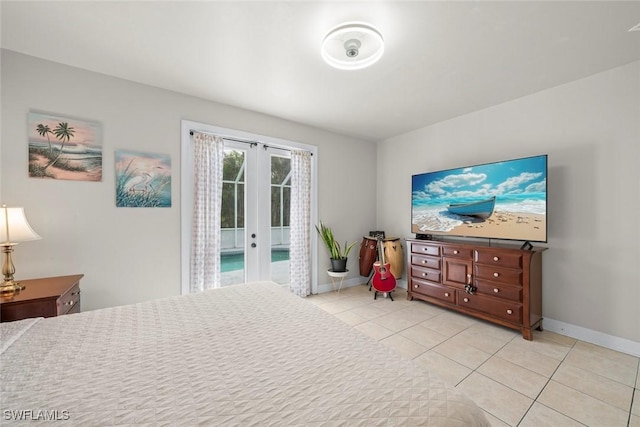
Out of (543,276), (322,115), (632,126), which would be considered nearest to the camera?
(632,126)

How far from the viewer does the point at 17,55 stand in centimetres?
216

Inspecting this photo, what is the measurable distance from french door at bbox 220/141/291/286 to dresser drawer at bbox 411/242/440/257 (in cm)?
188

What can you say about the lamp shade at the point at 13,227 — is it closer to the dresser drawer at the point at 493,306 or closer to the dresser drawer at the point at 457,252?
the dresser drawer at the point at 457,252

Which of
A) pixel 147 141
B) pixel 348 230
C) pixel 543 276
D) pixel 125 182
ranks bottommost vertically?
pixel 543 276

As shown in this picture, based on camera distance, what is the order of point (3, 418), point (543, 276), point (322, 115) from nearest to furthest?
point (3, 418) → point (543, 276) → point (322, 115)

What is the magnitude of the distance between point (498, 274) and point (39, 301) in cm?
404

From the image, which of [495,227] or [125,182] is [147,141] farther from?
[495,227]

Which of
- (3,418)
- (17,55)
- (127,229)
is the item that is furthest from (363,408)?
(17,55)

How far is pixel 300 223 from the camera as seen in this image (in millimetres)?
3869

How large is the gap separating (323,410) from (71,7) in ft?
9.04

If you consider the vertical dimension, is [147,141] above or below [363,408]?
above

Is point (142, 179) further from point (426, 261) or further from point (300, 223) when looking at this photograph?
point (426, 261)

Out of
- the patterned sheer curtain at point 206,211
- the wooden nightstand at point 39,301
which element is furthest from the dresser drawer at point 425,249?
the wooden nightstand at point 39,301

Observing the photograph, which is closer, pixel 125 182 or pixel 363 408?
pixel 363 408
